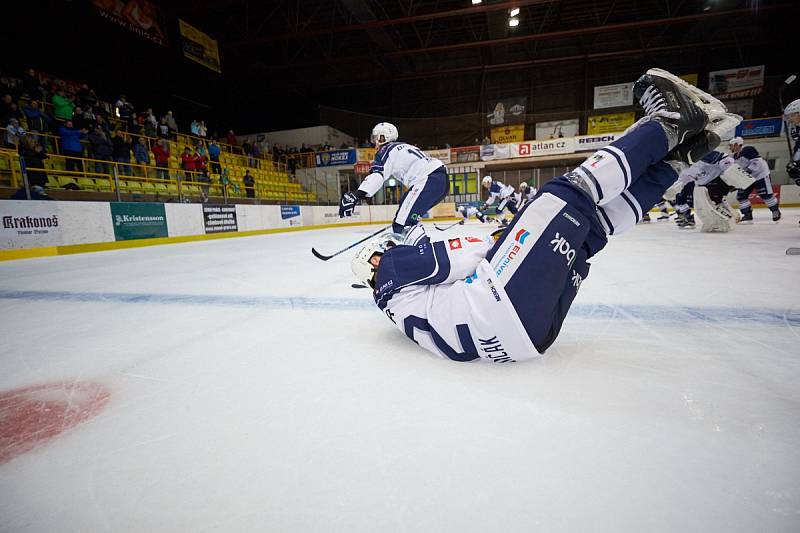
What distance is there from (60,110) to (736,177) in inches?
529

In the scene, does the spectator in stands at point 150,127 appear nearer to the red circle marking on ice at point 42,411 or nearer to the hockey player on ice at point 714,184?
the red circle marking on ice at point 42,411

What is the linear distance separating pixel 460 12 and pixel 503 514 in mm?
16347

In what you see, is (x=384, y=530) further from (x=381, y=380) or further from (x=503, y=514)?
(x=381, y=380)

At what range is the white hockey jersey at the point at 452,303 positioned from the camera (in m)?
1.25

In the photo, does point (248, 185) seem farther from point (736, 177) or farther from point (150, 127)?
point (736, 177)

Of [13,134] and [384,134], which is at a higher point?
[13,134]

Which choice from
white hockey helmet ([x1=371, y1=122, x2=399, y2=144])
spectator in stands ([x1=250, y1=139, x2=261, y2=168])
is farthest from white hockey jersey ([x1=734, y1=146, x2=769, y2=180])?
spectator in stands ([x1=250, y1=139, x2=261, y2=168])

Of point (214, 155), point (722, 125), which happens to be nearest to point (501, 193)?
point (722, 125)

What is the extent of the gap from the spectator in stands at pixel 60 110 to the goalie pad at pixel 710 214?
1248 centimetres

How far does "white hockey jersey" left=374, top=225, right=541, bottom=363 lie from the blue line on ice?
2.89 feet

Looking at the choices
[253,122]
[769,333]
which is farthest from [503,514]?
[253,122]

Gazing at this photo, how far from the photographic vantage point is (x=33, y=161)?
6.39 metres

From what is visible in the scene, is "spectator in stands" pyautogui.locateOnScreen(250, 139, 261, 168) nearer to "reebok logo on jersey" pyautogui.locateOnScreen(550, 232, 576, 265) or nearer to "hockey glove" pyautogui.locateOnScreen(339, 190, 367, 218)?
"hockey glove" pyautogui.locateOnScreen(339, 190, 367, 218)

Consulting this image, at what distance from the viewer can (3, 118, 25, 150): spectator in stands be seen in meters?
6.35
